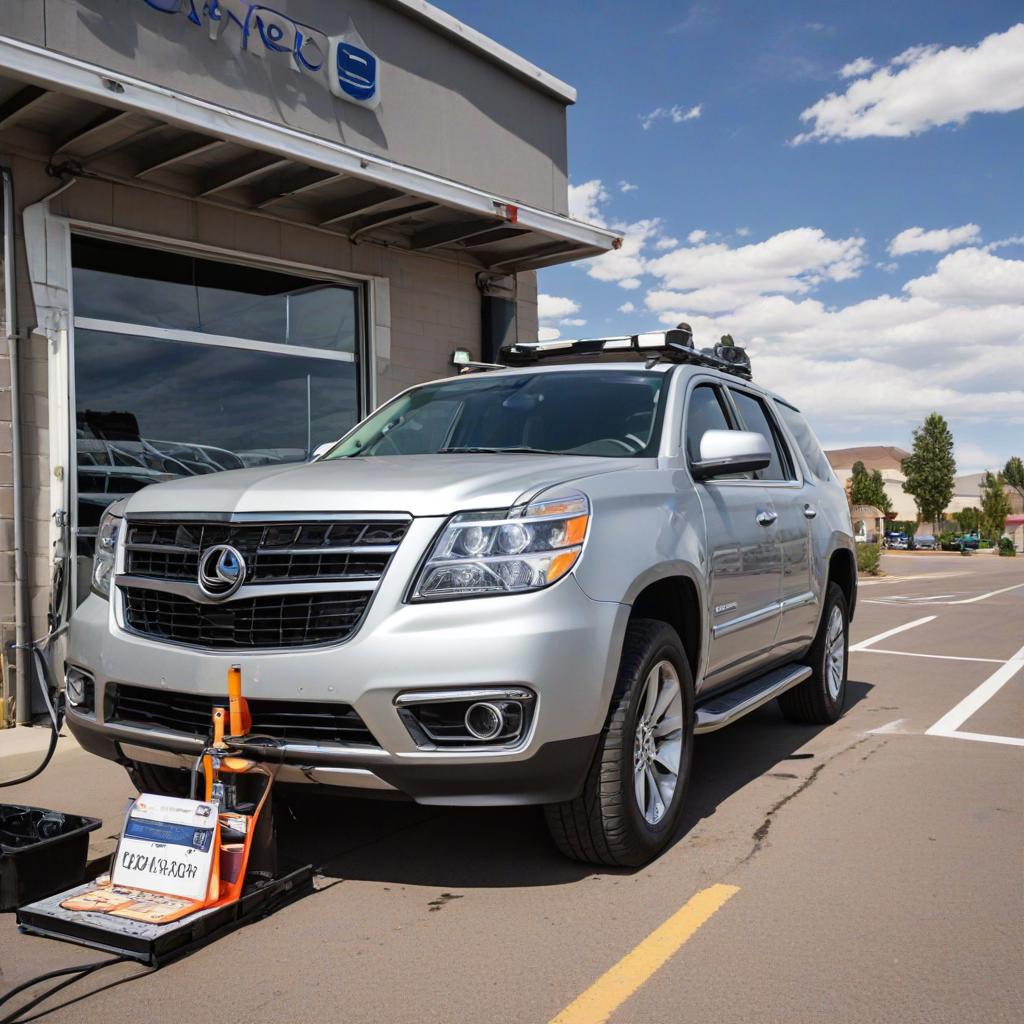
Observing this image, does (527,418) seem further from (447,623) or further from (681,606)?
(447,623)

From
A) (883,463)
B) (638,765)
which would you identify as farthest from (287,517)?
(883,463)

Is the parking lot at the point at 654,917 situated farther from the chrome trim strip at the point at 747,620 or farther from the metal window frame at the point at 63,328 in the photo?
the metal window frame at the point at 63,328

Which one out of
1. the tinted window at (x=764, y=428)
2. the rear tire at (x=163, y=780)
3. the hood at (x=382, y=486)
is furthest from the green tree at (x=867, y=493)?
the rear tire at (x=163, y=780)

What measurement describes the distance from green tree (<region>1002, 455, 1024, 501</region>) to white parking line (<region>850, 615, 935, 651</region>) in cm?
11854

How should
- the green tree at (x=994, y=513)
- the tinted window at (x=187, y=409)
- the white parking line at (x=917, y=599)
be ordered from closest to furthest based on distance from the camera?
the tinted window at (x=187, y=409), the white parking line at (x=917, y=599), the green tree at (x=994, y=513)

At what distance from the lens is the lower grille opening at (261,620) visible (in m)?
3.62

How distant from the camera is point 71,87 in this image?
20.4 feet

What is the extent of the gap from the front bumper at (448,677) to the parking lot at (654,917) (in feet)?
1.53

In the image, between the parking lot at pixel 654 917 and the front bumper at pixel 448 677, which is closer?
the parking lot at pixel 654 917

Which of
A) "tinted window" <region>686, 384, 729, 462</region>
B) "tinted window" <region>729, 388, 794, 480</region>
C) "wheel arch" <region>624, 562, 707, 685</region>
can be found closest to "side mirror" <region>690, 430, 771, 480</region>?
"tinted window" <region>686, 384, 729, 462</region>

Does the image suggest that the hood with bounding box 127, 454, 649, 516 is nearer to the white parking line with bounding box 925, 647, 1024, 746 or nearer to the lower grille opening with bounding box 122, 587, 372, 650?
the lower grille opening with bounding box 122, 587, 372, 650

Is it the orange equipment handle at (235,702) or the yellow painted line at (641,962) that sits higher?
the orange equipment handle at (235,702)

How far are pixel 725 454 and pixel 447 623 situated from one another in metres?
1.68

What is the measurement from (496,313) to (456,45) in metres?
2.45
